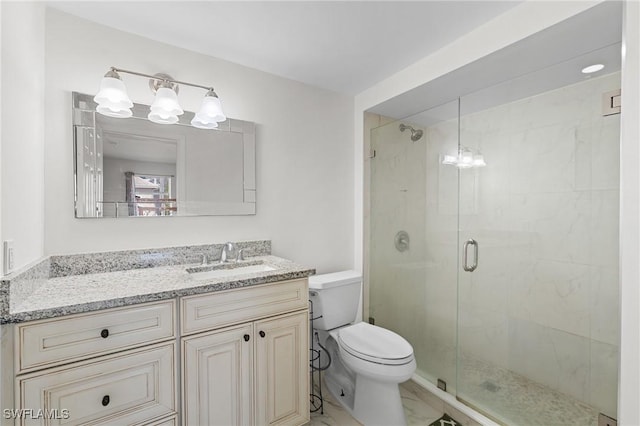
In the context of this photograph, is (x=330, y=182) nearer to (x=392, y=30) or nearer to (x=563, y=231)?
(x=392, y=30)

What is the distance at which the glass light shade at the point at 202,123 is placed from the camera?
5.53ft

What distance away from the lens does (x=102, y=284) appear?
1.29 metres

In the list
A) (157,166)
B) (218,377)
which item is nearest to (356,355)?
(218,377)

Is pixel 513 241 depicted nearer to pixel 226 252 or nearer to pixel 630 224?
pixel 630 224

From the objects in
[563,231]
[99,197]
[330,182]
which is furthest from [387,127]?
[99,197]

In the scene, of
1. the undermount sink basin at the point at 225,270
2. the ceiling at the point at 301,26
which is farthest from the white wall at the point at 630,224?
the undermount sink basin at the point at 225,270

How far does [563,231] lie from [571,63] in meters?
0.96

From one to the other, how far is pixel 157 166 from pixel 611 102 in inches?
93.9

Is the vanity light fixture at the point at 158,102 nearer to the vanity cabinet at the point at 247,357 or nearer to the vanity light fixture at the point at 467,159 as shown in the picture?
the vanity cabinet at the point at 247,357

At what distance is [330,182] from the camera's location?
2.38m

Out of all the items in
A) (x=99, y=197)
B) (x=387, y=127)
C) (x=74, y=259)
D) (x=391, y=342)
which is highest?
(x=387, y=127)

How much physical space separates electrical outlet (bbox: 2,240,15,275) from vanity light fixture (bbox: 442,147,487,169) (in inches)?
92.5

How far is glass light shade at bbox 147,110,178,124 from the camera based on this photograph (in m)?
1.56

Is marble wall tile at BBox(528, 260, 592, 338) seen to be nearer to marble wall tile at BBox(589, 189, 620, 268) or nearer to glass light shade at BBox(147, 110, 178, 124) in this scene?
marble wall tile at BBox(589, 189, 620, 268)
